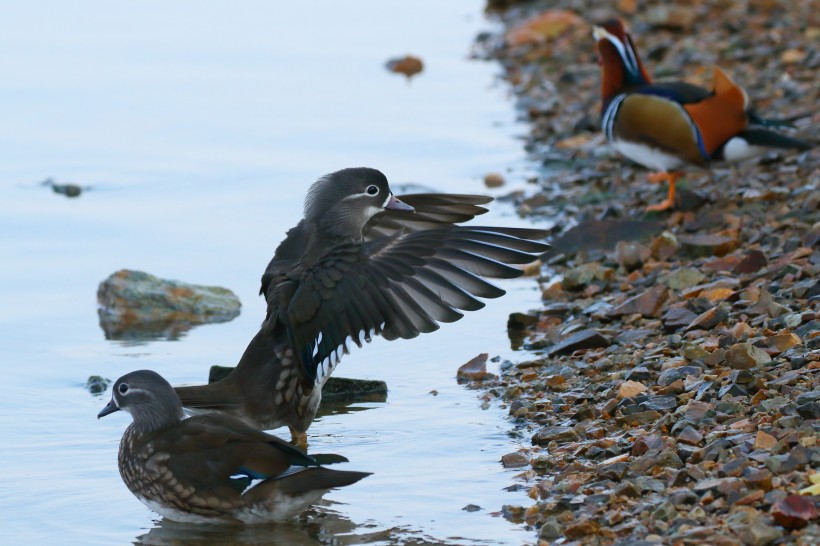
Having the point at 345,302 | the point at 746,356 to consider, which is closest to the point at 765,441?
the point at 746,356

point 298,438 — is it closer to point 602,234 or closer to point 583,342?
point 583,342

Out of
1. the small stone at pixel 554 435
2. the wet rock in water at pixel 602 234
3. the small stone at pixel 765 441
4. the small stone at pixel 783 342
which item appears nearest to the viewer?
the small stone at pixel 765 441

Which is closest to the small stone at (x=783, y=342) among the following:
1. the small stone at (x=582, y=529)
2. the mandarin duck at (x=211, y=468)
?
the small stone at (x=582, y=529)

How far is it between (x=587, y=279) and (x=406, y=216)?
141 centimetres

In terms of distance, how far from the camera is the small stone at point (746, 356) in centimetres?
567

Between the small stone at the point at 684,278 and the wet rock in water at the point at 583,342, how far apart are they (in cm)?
70

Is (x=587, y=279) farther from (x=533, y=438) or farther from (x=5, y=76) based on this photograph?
(x=5, y=76)

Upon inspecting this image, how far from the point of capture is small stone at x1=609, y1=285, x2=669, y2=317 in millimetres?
6918

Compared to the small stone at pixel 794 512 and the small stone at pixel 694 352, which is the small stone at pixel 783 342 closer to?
the small stone at pixel 694 352

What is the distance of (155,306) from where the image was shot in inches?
308

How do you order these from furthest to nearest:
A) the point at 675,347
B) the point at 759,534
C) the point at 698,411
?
the point at 675,347 < the point at 698,411 < the point at 759,534

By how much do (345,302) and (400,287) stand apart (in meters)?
0.24

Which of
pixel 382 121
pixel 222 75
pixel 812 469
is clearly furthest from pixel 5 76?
pixel 812 469

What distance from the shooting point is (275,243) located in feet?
30.0
